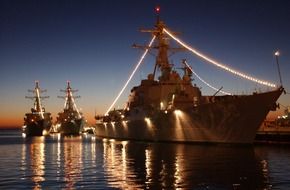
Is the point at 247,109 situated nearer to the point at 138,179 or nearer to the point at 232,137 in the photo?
the point at 232,137

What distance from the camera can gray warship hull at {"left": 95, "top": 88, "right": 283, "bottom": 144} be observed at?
34.2m

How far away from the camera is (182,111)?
4031 centimetres

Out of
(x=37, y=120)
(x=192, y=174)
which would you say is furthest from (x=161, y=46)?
(x=37, y=120)

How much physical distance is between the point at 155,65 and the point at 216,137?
21.3 meters

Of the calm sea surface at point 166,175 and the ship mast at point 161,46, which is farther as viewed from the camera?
the ship mast at point 161,46

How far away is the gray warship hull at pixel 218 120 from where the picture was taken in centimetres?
3425

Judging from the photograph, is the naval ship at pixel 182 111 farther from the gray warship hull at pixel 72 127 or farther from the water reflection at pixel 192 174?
the gray warship hull at pixel 72 127

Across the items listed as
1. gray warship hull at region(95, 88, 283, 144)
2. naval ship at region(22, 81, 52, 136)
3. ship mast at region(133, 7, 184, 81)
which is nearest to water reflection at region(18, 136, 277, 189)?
gray warship hull at region(95, 88, 283, 144)

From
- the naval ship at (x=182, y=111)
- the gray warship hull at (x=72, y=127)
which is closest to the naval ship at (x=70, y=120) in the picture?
the gray warship hull at (x=72, y=127)

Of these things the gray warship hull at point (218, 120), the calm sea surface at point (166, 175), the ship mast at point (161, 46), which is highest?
the ship mast at point (161, 46)

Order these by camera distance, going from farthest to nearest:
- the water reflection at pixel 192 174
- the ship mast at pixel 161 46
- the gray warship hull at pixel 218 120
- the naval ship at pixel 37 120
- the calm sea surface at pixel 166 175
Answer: the naval ship at pixel 37 120, the ship mast at pixel 161 46, the gray warship hull at pixel 218 120, the calm sea surface at pixel 166 175, the water reflection at pixel 192 174

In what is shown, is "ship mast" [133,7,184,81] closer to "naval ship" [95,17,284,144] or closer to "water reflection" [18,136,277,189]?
"naval ship" [95,17,284,144]

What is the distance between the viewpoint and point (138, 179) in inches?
751

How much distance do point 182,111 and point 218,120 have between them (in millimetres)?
4947
